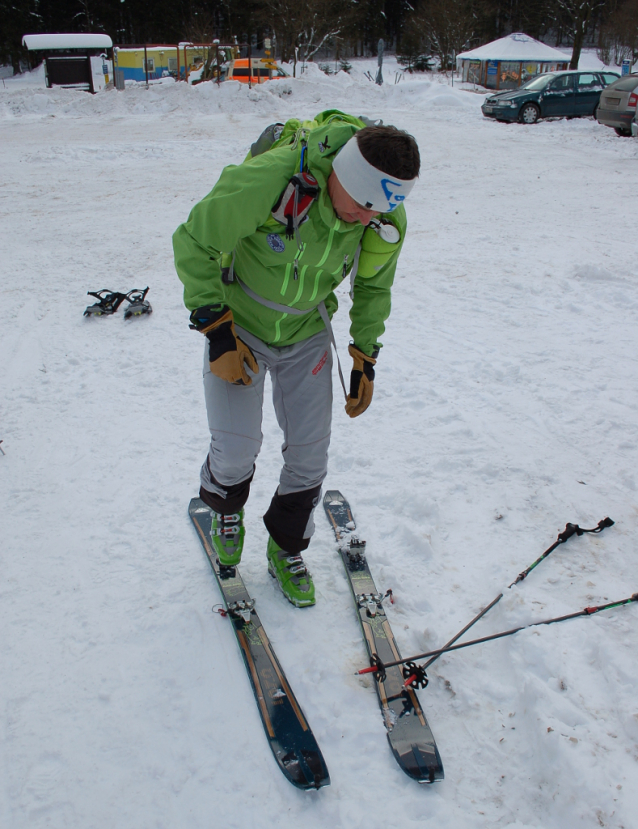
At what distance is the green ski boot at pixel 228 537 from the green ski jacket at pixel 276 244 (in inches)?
32.9

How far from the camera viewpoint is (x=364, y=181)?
1.86 meters

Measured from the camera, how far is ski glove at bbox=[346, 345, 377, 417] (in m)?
2.54

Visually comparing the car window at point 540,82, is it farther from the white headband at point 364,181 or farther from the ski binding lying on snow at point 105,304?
the white headband at point 364,181

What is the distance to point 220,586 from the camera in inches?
103

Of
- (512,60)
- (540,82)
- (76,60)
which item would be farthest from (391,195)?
(512,60)

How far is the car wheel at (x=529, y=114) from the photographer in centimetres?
1673

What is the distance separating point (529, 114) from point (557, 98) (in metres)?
0.82

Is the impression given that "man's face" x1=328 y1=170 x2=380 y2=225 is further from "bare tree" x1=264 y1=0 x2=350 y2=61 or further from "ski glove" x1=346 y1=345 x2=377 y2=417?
"bare tree" x1=264 y1=0 x2=350 y2=61

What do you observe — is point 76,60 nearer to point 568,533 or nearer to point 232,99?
point 232,99

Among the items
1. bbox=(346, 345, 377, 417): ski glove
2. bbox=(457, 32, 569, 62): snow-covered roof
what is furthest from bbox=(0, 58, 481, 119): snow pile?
bbox=(346, 345, 377, 417): ski glove

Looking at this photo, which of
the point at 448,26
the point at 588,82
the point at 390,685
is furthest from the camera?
the point at 448,26

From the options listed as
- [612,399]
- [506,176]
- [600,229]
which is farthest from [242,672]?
[506,176]

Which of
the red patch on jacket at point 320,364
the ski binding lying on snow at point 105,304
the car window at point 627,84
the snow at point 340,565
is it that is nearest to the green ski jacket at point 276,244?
the red patch on jacket at point 320,364

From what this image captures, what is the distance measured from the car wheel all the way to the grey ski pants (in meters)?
17.7
